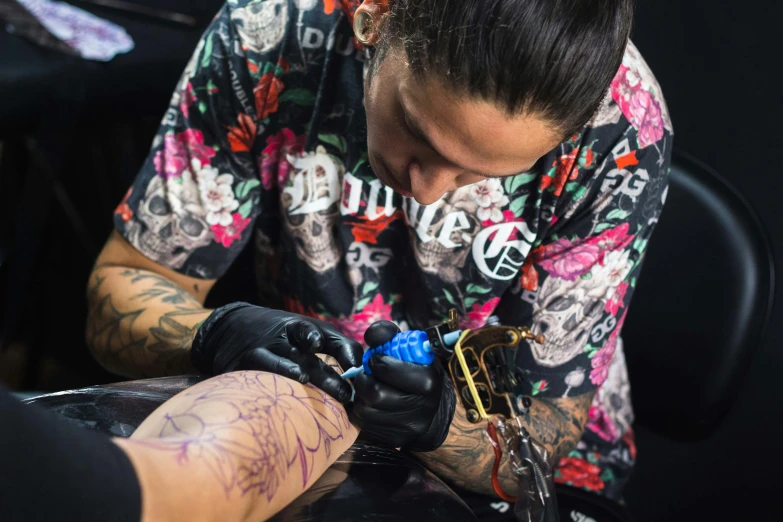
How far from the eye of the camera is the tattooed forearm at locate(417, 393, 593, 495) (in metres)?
0.97

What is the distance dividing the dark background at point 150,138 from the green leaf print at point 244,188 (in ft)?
1.89

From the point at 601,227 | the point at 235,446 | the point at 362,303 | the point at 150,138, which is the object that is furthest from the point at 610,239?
the point at 150,138

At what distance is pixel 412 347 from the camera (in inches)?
28.9

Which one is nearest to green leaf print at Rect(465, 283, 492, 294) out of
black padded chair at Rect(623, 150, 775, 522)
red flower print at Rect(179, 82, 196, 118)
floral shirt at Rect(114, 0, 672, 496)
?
floral shirt at Rect(114, 0, 672, 496)

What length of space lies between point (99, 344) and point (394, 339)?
0.56 metres

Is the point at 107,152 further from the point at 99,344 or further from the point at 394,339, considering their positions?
the point at 394,339

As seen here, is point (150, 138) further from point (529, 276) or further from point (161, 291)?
point (529, 276)

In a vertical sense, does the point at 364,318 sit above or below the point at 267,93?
below

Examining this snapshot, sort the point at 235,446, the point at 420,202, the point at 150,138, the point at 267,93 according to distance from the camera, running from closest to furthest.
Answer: the point at 235,446 < the point at 420,202 < the point at 267,93 < the point at 150,138

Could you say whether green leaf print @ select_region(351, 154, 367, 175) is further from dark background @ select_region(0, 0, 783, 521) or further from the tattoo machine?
dark background @ select_region(0, 0, 783, 521)

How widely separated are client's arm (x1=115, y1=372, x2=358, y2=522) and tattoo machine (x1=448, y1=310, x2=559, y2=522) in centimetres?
14

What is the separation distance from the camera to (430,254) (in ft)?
3.39

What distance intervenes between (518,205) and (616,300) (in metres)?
0.19

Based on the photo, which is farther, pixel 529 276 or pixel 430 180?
pixel 529 276
